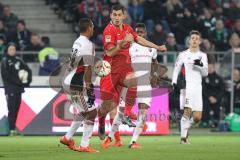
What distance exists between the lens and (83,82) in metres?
15.8

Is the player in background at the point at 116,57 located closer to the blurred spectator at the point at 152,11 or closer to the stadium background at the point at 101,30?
the stadium background at the point at 101,30

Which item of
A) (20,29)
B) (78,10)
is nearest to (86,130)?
(20,29)

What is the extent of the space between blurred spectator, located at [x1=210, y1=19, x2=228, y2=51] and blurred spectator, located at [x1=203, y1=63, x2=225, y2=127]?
3.27 metres

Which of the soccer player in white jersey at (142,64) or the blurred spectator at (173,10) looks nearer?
the soccer player in white jersey at (142,64)

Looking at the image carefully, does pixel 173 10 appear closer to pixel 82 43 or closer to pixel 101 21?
pixel 101 21

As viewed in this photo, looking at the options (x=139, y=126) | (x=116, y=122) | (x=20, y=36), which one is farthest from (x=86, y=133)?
(x=20, y=36)

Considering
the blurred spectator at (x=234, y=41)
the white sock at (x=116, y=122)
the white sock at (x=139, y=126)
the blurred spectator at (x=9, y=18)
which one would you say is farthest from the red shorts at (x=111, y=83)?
the blurred spectator at (x=234, y=41)

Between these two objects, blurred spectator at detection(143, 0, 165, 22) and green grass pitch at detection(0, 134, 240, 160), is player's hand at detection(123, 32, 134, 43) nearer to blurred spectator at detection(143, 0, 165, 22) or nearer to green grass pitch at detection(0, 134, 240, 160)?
green grass pitch at detection(0, 134, 240, 160)

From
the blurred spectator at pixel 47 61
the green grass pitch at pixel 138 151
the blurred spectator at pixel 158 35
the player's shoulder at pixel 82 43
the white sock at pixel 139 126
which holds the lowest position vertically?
the green grass pitch at pixel 138 151

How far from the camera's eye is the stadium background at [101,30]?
23.0 meters

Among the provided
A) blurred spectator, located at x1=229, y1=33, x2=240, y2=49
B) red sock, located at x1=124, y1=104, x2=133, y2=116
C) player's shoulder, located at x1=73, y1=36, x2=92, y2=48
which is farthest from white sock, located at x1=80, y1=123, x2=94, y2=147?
blurred spectator, located at x1=229, y1=33, x2=240, y2=49

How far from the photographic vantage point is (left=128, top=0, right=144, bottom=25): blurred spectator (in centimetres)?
2884

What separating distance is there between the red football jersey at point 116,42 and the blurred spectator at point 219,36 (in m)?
12.6

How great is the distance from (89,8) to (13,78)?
20.3 ft
